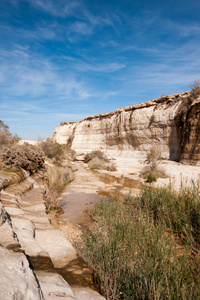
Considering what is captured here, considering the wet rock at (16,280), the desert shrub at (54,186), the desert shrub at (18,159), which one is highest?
the desert shrub at (18,159)

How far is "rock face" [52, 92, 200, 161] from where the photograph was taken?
16453 millimetres

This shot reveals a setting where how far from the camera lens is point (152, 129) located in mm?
22609

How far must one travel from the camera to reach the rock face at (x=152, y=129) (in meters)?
16.5

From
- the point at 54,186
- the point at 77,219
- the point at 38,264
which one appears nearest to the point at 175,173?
the point at 54,186

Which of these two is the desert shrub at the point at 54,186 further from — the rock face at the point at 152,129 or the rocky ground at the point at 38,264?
the rock face at the point at 152,129

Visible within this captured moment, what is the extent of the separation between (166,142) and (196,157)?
612cm

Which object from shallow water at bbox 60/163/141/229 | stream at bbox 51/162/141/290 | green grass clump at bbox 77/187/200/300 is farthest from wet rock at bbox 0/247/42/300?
shallow water at bbox 60/163/141/229

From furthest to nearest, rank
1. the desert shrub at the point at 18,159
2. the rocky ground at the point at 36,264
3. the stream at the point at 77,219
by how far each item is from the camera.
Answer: the desert shrub at the point at 18,159, the stream at the point at 77,219, the rocky ground at the point at 36,264

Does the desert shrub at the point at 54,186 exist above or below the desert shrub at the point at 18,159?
below

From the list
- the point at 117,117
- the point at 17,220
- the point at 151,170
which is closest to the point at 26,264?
the point at 17,220

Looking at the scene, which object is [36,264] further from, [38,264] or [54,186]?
[54,186]

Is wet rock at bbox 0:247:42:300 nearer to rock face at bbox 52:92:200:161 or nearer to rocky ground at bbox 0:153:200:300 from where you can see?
rocky ground at bbox 0:153:200:300

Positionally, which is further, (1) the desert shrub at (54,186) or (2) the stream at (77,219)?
(1) the desert shrub at (54,186)

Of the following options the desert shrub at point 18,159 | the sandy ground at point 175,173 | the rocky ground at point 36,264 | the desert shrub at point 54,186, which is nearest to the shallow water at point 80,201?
the desert shrub at point 54,186
